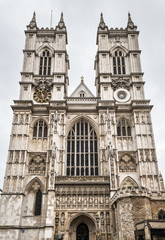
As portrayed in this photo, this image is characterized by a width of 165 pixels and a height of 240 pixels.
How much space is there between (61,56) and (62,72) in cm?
261

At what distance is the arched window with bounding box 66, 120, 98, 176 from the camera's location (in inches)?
972

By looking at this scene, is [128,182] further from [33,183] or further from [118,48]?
[118,48]

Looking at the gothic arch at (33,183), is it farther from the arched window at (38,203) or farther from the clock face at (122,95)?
the clock face at (122,95)

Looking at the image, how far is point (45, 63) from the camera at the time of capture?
31.3m

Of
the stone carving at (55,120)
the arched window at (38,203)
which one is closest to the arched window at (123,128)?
the stone carving at (55,120)

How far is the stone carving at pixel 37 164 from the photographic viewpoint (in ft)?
79.8

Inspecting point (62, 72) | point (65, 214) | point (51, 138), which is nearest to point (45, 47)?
point (62, 72)

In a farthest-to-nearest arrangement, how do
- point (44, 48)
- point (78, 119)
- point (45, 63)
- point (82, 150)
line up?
1. point (44, 48)
2. point (45, 63)
3. point (78, 119)
4. point (82, 150)

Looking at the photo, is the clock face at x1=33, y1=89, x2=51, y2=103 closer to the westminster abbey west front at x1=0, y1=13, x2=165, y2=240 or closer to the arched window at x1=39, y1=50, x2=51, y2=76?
the westminster abbey west front at x1=0, y1=13, x2=165, y2=240

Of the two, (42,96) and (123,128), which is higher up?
(42,96)

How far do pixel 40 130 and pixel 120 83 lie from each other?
11.0m

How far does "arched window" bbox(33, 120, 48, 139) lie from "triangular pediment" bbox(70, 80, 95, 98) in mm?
5458

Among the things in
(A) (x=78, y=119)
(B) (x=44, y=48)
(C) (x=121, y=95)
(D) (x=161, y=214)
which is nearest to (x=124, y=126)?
(C) (x=121, y=95)

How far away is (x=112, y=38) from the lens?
32.9m
